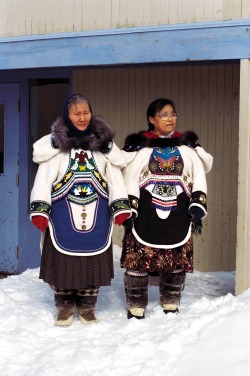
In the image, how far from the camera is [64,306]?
5707 mm

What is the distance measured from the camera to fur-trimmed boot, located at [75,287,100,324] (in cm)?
571

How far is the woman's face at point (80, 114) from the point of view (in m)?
5.48

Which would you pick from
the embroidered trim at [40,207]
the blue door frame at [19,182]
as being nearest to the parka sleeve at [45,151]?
the embroidered trim at [40,207]

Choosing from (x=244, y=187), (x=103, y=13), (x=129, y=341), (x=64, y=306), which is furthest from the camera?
(x=103, y=13)

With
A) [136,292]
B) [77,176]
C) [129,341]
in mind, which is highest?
[77,176]

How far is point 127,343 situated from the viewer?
5.19m

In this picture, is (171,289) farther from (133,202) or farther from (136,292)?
(133,202)

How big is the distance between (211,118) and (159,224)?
1888 mm

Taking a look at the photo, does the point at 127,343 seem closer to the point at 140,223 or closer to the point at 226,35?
the point at 140,223

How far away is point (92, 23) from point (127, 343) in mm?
2713

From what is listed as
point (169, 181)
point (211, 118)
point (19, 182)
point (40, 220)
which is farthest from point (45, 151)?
point (19, 182)

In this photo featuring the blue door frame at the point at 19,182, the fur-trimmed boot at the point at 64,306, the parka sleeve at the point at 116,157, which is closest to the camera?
the parka sleeve at the point at 116,157

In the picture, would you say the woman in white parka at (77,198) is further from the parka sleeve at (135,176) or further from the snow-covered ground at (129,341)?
the snow-covered ground at (129,341)

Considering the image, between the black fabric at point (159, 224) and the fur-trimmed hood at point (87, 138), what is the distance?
46 cm
